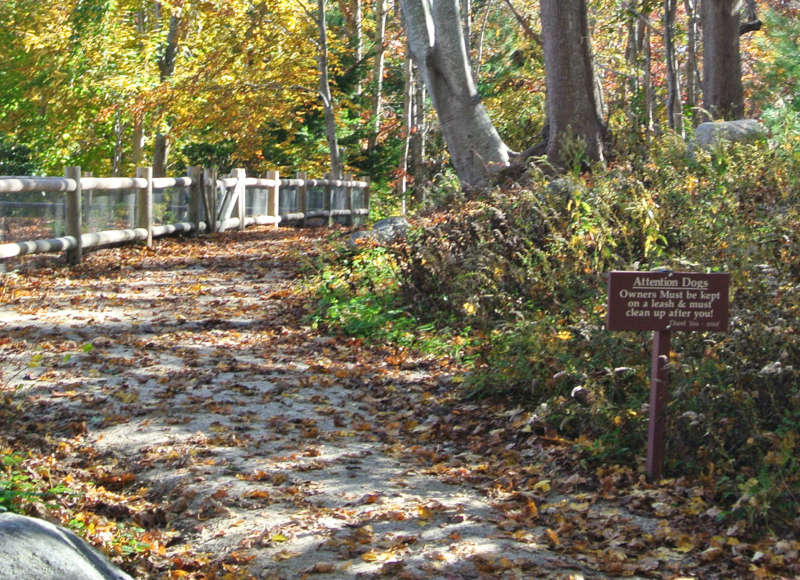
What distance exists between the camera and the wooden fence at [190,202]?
14.6 metres

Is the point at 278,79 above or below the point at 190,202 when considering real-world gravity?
above

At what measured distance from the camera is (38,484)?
5.93 metres

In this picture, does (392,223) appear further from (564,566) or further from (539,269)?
(564,566)

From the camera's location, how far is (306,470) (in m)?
6.61

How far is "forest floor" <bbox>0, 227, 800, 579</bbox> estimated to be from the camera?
5.18 m

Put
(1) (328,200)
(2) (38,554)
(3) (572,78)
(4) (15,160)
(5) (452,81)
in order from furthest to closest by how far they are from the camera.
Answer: (4) (15,160) < (1) (328,200) < (5) (452,81) < (3) (572,78) < (2) (38,554)

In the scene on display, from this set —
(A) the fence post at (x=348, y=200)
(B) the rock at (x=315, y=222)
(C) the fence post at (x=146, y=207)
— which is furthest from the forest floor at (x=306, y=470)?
(A) the fence post at (x=348, y=200)

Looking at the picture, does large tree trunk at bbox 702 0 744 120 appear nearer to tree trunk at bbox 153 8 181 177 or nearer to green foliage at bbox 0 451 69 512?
green foliage at bbox 0 451 69 512

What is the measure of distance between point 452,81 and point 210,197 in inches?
283

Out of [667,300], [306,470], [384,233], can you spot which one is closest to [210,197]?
[384,233]

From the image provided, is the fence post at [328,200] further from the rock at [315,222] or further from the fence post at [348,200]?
the fence post at [348,200]

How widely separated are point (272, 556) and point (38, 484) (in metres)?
1.65

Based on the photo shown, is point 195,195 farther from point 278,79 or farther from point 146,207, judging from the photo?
point 278,79

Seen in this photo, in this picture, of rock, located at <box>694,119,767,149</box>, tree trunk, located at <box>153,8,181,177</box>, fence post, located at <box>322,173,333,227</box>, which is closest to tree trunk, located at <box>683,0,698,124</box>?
rock, located at <box>694,119,767,149</box>
